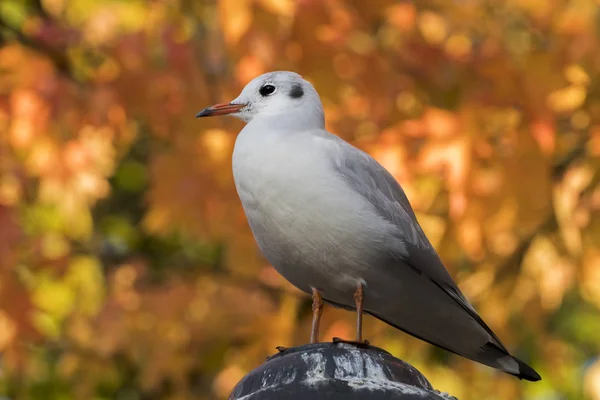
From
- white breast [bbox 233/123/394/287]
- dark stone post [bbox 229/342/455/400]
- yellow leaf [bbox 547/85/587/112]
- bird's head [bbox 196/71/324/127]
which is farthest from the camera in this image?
yellow leaf [bbox 547/85/587/112]

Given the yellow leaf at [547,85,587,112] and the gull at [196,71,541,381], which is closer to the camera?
the gull at [196,71,541,381]

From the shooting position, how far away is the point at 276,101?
125 inches

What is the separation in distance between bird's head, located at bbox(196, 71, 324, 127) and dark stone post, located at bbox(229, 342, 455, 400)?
1.17 m

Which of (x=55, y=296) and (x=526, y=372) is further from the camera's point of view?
(x=55, y=296)

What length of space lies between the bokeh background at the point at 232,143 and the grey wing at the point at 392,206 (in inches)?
63.1

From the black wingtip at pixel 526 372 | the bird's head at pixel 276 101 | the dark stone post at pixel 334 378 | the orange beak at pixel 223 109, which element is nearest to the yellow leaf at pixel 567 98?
the bird's head at pixel 276 101

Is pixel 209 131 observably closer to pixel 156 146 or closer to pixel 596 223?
pixel 156 146

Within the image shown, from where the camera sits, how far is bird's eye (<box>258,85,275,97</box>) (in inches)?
127

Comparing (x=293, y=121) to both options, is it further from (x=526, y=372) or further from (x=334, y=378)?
(x=334, y=378)

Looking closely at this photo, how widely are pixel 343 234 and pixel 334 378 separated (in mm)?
752

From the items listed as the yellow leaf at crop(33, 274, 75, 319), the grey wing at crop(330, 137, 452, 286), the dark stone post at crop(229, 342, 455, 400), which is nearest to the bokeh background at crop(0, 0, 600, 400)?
the yellow leaf at crop(33, 274, 75, 319)

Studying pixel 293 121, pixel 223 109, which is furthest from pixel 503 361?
pixel 223 109

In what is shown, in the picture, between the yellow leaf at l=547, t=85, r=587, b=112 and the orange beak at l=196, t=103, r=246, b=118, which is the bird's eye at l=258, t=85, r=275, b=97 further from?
the yellow leaf at l=547, t=85, r=587, b=112

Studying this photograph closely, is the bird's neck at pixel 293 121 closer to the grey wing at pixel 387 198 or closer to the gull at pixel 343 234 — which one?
the gull at pixel 343 234
